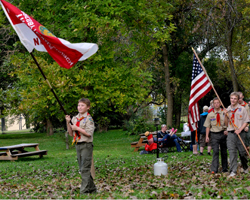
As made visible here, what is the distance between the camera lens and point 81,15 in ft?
33.1

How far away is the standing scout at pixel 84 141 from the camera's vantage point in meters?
6.87

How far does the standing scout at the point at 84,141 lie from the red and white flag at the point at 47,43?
4.25 feet

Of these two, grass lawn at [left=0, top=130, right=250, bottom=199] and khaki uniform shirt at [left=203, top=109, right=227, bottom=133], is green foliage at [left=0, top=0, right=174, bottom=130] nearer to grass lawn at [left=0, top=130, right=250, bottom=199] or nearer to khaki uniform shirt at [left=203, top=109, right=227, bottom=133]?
grass lawn at [left=0, top=130, right=250, bottom=199]

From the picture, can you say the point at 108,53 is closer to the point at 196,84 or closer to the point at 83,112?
the point at 196,84

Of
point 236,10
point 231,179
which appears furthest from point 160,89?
point 231,179

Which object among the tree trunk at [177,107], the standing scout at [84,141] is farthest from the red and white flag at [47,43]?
the tree trunk at [177,107]

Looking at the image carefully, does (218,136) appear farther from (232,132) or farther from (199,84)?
(199,84)

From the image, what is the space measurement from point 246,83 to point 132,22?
2343 centimetres

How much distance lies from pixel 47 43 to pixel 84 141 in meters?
2.60

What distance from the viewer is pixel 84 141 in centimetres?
699

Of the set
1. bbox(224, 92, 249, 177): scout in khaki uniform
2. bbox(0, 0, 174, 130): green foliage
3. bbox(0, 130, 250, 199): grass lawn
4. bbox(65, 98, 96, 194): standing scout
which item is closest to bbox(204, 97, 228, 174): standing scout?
bbox(224, 92, 249, 177): scout in khaki uniform

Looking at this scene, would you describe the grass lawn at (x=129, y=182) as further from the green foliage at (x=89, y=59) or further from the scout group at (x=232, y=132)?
the green foliage at (x=89, y=59)

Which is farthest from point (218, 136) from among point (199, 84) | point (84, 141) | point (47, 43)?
point (47, 43)

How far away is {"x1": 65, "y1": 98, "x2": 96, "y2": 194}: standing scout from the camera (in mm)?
6865
